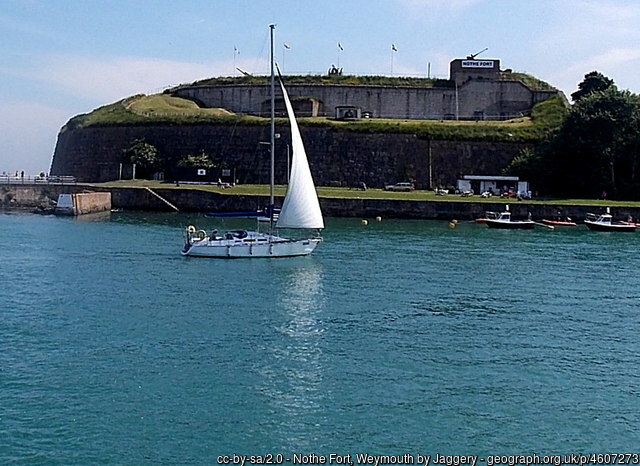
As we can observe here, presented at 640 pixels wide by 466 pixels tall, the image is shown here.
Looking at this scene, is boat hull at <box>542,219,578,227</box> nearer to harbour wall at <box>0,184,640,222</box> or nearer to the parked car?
harbour wall at <box>0,184,640,222</box>

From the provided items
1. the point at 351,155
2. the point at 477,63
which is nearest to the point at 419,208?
the point at 351,155

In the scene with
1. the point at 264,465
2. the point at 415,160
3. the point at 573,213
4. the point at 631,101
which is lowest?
the point at 264,465

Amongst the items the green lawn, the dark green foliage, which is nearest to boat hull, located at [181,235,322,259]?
the green lawn

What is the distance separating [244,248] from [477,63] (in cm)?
4581

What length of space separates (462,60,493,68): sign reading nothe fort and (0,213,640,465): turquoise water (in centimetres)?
4262

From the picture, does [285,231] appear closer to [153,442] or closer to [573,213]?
[573,213]

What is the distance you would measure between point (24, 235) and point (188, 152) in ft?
84.5

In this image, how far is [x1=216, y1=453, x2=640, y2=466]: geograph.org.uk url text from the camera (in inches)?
442

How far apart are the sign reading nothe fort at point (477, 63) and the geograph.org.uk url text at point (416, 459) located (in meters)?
61.7

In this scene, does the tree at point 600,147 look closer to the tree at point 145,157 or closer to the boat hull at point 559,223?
the boat hull at point 559,223

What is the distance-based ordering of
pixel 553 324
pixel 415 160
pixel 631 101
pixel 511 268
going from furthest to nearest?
pixel 415 160 < pixel 631 101 < pixel 511 268 < pixel 553 324

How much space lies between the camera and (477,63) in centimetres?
7031

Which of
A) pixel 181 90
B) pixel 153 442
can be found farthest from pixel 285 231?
pixel 181 90

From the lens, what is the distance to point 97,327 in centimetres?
1855
